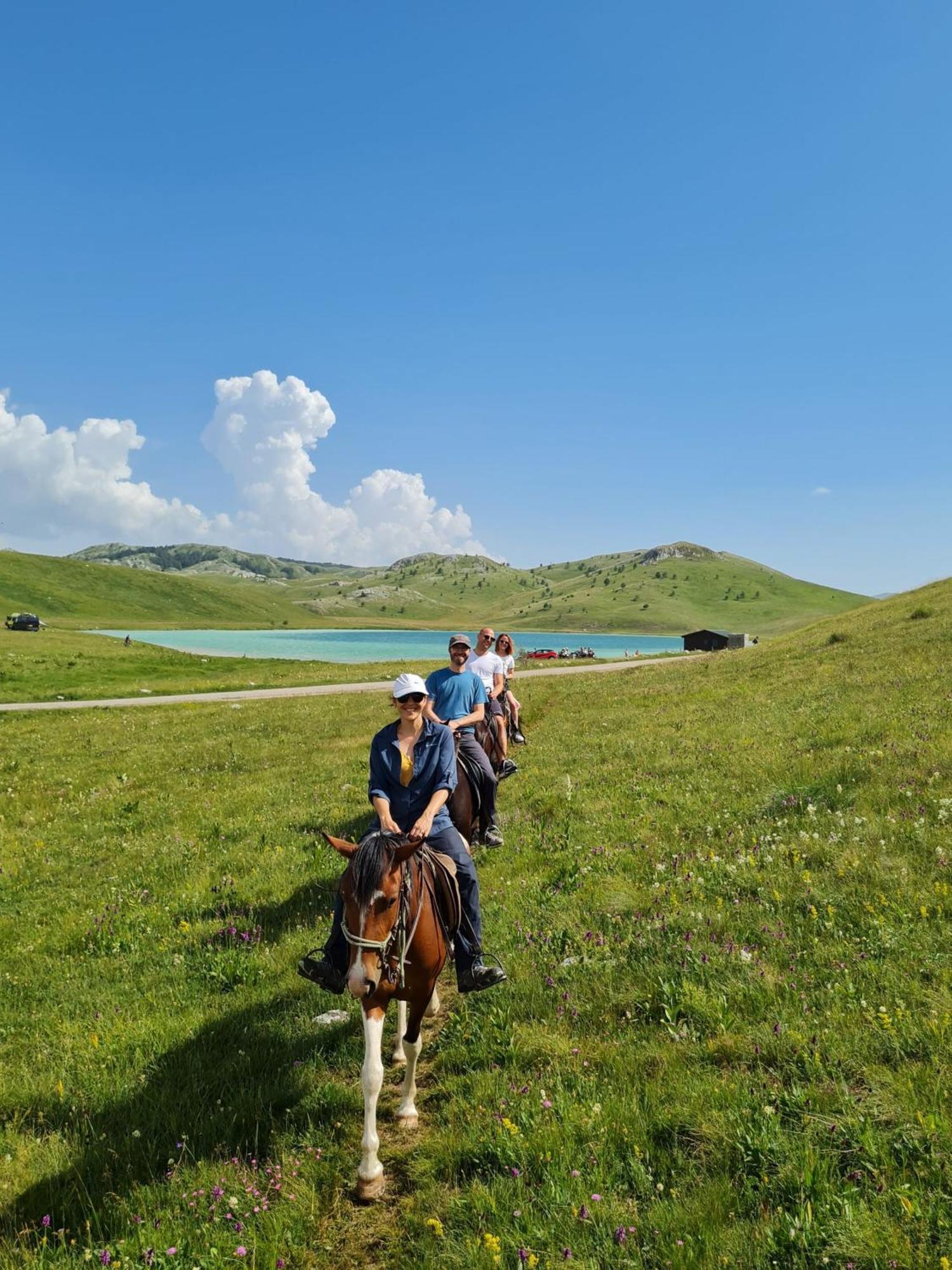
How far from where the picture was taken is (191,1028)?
7426 mm

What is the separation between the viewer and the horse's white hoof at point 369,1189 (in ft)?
17.0

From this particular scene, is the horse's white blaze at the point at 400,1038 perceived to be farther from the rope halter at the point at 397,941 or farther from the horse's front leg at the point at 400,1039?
the rope halter at the point at 397,941

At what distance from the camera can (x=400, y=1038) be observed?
269 inches

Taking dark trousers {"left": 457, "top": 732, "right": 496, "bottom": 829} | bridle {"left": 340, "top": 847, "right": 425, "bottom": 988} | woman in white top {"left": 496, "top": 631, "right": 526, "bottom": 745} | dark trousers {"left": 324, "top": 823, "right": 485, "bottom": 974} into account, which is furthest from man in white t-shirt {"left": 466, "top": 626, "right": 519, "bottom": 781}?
bridle {"left": 340, "top": 847, "right": 425, "bottom": 988}

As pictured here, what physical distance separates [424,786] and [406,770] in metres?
0.28

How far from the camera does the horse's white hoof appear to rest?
5.19m

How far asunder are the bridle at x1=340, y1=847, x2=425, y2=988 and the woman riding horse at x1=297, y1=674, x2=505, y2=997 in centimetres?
126

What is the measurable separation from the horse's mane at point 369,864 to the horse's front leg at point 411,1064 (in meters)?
1.65

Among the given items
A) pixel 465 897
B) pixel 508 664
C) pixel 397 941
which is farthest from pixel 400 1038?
pixel 508 664

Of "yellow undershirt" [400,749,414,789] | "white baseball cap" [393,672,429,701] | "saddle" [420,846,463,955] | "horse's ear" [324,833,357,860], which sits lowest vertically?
Result: "saddle" [420,846,463,955]

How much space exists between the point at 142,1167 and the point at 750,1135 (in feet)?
16.2

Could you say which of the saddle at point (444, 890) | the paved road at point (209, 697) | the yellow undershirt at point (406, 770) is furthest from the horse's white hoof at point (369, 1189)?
the paved road at point (209, 697)

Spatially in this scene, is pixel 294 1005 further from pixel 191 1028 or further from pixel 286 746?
pixel 286 746

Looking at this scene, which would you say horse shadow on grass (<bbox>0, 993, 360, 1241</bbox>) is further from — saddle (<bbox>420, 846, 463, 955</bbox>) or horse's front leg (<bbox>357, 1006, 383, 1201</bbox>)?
saddle (<bbox>420, 846, 463, 955</bbox>)
